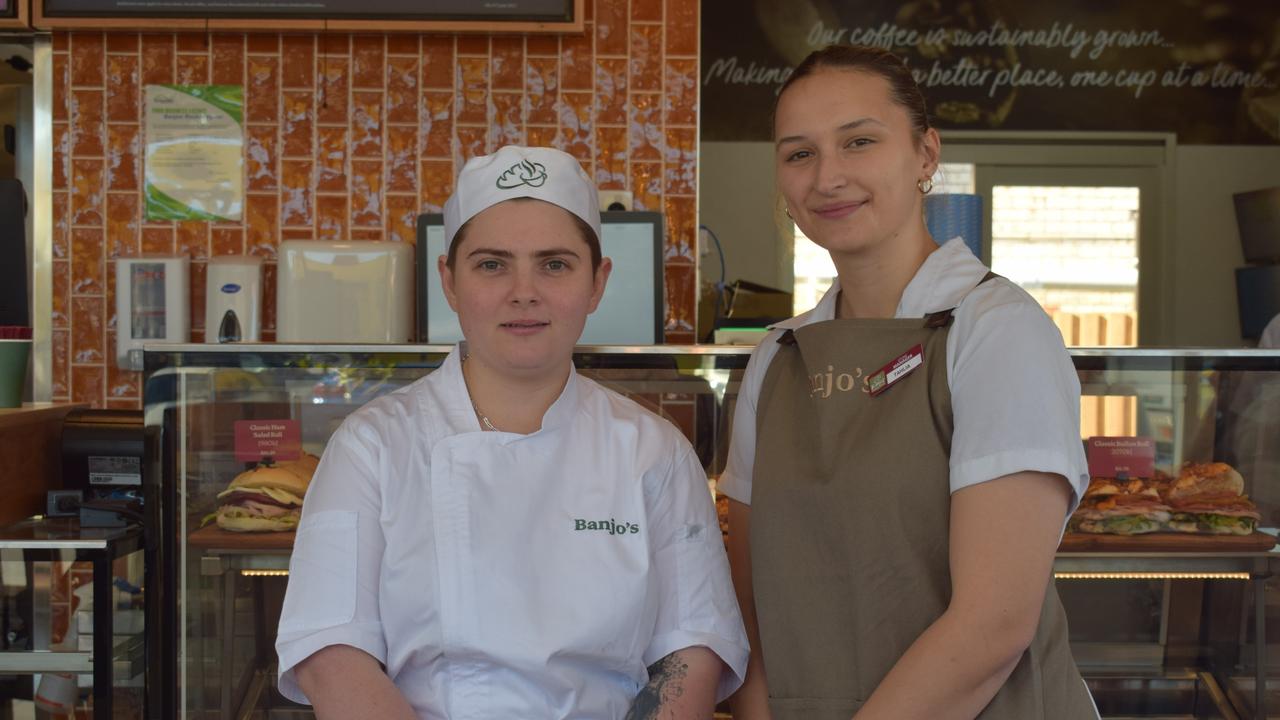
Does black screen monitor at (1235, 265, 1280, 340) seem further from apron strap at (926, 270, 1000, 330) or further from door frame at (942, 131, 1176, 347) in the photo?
apron strap at (926, 270, 1000, 330)

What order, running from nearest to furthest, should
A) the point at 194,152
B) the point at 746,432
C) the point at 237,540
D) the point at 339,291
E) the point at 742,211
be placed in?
1. the point at 746,432
2. the point at 237,540
3. the point at 339,291
4. the point at 194,152
5. the point at 742,211

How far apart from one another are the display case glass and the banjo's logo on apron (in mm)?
484

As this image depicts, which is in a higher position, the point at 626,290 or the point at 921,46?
the point at 921,46

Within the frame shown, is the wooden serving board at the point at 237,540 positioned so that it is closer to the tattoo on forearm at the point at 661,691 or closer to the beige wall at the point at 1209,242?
the tattoo on forearm at the point at 661,691

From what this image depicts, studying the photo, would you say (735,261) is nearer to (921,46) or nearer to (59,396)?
(921,46)

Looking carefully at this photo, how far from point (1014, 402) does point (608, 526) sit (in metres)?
0.54

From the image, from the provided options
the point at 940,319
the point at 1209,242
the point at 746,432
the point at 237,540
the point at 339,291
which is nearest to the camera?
the point at 940,319

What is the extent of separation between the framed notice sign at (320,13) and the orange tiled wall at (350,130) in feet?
0.39

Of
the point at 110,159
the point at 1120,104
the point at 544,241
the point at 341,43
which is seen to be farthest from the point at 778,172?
the point at 1120,104

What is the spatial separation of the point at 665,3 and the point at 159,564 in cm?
229

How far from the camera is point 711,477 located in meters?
2.11

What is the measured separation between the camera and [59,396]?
353 centimetres

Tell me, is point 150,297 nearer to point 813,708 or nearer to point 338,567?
point 338,567

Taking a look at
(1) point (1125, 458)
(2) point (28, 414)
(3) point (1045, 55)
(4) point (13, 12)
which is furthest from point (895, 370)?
(3) point (1045, 55)
